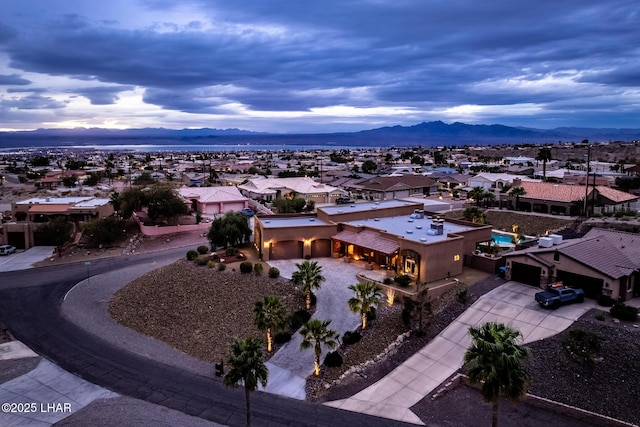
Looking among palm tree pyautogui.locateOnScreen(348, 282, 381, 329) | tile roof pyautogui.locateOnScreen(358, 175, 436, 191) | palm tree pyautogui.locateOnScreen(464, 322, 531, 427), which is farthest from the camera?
tile roof pyautogui.locateOnScreen(358, 175, 436, 191)

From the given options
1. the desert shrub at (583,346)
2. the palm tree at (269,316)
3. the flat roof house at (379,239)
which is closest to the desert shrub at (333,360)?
the palm tree at (269,316)

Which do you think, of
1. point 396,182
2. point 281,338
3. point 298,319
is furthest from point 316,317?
point 396,182

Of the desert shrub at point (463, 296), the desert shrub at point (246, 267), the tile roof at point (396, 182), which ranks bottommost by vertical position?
the desert shrub at point (463, 296)

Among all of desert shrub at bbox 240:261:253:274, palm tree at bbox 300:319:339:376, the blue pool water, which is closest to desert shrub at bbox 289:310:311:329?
palm tree at bbox 300:319:339:376

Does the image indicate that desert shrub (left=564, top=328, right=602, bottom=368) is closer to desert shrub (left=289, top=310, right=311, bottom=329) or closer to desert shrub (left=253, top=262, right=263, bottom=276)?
desert shrub (left=289, top=310, right=311, bottom=329)

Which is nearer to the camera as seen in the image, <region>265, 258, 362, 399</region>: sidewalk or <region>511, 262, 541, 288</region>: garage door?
<region>265, 258, 362, 399</region>: sidewalk

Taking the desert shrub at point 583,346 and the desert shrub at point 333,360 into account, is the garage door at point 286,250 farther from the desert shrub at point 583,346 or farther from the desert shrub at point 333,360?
the desert shrub at point 583,346
